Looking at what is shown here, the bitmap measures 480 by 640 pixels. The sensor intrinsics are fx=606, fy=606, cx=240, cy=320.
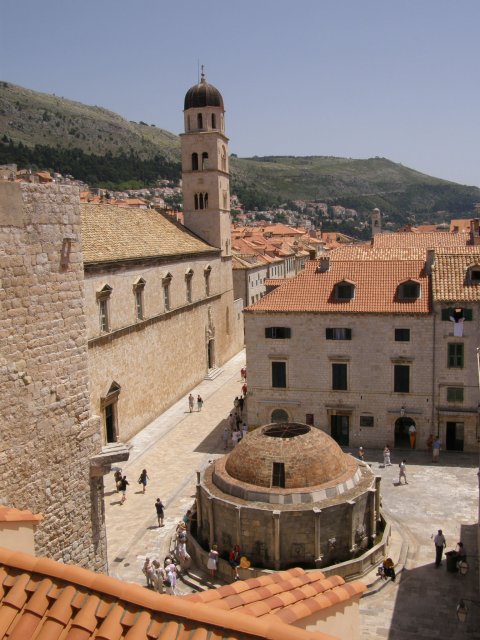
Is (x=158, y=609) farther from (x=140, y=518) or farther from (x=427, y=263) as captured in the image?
(x=427, y=263)

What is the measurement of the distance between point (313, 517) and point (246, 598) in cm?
1144

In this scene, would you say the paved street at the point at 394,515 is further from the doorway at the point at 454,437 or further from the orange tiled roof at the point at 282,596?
the orange tiled roof at the point at 282,596

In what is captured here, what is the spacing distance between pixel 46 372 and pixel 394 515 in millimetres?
15875

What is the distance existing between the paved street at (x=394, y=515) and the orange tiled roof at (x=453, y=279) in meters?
7.35

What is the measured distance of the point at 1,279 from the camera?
404 inches

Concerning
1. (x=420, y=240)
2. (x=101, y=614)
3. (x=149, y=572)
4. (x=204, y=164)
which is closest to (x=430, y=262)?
(x=149, y=572)

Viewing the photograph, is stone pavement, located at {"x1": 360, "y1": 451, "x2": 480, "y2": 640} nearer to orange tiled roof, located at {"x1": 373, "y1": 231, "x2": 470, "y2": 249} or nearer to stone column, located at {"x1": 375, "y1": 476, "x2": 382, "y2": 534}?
stone column, located at {"x1": 375, "y1": 476, "x2": 382, "y2": 534}

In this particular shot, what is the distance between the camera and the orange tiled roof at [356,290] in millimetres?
28672

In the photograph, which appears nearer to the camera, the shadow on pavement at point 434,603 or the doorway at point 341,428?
the shadow on pavement at point 434,603

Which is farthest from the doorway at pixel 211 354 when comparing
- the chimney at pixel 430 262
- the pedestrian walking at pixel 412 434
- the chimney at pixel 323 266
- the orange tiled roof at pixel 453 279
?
the orange tiled roof at pixel 453 279

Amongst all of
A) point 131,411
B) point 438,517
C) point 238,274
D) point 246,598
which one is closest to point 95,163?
point 238,274

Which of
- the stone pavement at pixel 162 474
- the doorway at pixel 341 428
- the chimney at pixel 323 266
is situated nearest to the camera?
the stone pavement at pixel 162 474

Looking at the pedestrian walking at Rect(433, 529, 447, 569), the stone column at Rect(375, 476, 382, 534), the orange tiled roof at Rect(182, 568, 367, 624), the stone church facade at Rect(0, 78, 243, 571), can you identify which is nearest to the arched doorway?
the stone column at Rect(375, 476, 382, 534)

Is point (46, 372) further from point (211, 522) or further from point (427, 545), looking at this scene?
point (427, 545)
